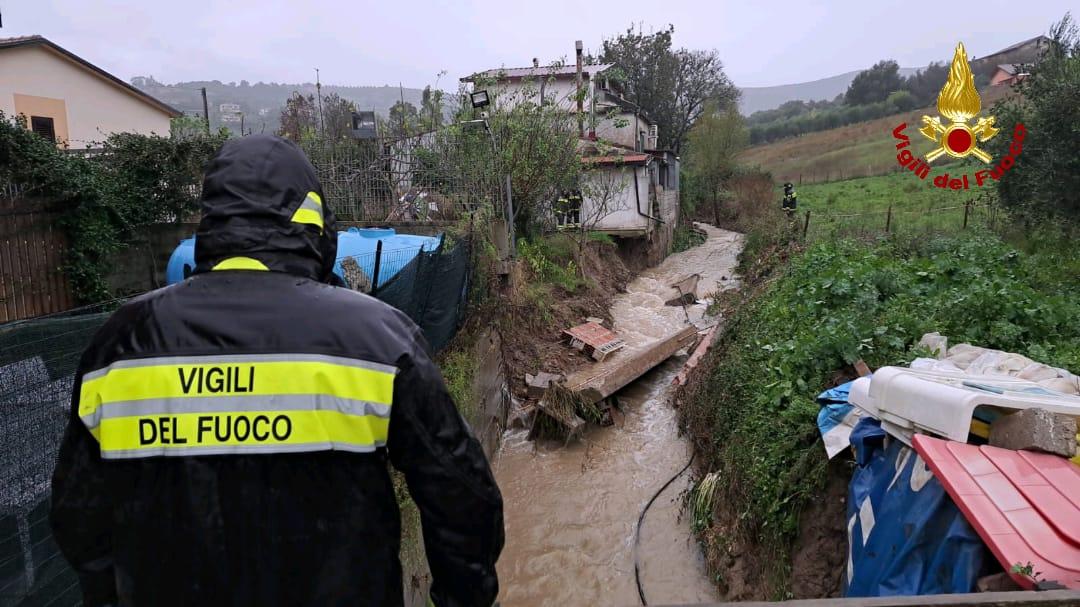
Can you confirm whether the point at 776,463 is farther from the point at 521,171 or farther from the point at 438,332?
the point at 521,171

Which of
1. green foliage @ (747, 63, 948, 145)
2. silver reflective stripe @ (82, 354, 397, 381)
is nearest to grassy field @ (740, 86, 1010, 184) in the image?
green foliage @ (747, 63, 948, 145)

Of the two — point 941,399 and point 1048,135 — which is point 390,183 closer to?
point 941,399

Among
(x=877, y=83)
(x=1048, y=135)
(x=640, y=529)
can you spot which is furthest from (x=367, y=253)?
(x=877, y=83)

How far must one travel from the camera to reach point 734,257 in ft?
70.4

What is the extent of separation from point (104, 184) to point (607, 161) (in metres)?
13.2

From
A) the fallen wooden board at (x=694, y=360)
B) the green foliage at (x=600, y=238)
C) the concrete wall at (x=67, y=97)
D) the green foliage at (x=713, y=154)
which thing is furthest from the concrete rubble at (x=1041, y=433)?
the green foliage at (x=713, y=154)

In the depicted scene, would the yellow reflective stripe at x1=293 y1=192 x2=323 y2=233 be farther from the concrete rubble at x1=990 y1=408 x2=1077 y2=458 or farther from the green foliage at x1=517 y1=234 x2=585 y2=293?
the green foliage at x1=517 y1=234 x2=585 y2=293

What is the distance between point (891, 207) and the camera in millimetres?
18203

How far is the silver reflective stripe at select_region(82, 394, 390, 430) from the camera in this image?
4.85 feet

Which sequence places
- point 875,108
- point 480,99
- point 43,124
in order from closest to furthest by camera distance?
1. point 480,99
2. point 43,124
3. point 875,108

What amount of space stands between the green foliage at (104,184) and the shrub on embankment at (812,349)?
298 inches

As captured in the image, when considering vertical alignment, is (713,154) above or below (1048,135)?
above

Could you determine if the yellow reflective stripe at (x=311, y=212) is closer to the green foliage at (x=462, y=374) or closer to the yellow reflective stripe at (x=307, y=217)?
the yellow reflective stripe at (x=307, y=217)

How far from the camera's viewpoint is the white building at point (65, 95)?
56.3ft
